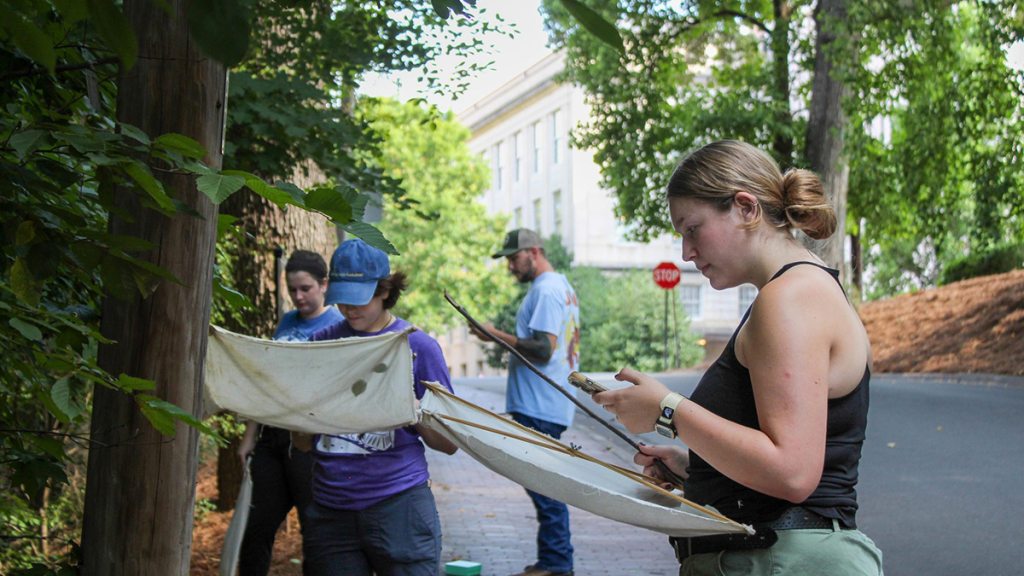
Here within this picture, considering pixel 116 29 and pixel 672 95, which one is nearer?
pixel 116 29

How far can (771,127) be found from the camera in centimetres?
2506

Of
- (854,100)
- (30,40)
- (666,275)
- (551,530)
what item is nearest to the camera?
(30,40)

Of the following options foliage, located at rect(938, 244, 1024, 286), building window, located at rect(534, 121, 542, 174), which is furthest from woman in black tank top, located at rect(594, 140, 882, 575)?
building window, located at rect(534, 121, 542, 174)

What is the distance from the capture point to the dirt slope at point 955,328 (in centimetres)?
2223

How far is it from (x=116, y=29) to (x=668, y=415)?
52.1 inches

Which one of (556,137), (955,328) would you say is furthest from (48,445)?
(556,137)

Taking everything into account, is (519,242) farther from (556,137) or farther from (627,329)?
(556,137)

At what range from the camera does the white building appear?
2442 inches

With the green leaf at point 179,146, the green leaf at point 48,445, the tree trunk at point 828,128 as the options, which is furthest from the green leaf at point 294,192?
the tree trunk at point 828,128

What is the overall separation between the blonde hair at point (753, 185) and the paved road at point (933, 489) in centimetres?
576

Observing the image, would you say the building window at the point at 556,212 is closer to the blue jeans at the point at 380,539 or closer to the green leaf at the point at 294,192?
the blue jeans at the point at 380,539

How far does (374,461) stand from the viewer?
15.0 feet

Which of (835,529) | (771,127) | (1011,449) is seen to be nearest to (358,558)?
(835,529)

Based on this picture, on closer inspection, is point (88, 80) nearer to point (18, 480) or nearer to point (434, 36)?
point (18, 480)
